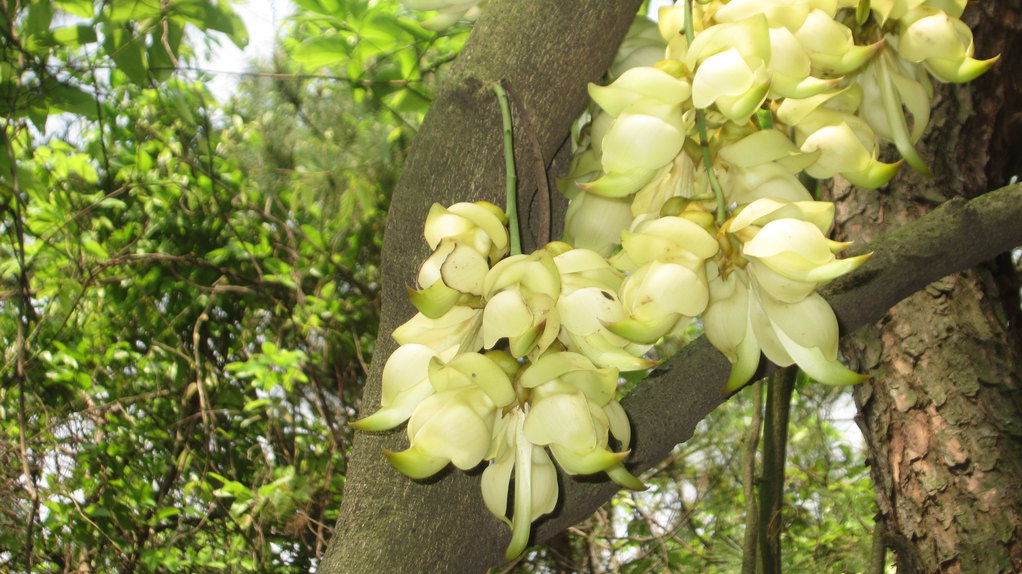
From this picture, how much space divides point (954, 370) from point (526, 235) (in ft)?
2.42

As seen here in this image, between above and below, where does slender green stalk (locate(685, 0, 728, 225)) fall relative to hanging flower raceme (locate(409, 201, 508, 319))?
above

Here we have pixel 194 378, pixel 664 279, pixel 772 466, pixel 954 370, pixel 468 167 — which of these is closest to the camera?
pixel 664 279

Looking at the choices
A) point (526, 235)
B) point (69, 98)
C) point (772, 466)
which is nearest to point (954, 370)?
point (772, 466)

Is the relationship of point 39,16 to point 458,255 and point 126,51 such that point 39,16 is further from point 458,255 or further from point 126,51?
point 458,255

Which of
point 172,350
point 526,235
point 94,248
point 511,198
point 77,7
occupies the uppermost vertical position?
point 94,248

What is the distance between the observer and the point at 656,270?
1.48ft

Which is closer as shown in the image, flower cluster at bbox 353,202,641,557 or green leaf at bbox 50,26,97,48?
flower cluster at bbox 353,202,641,557

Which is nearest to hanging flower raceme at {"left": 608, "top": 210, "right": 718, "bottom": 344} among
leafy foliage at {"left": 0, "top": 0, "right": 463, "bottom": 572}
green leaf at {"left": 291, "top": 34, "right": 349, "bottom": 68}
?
green leaf at {"left": 291, "top": 34, "right": 349, "bottom": 68}

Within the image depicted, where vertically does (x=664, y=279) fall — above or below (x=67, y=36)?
below

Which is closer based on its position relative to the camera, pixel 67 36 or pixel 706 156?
pixel 706 156

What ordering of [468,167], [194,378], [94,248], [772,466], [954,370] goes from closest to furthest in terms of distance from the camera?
[468,167]
[954,370]
[772,466]
[94,248]
[194,378]

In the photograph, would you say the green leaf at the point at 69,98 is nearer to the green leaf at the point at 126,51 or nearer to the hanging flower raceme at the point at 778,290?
the green leaf at the point at 126,51

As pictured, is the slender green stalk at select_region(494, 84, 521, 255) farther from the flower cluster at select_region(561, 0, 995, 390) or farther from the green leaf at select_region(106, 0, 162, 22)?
the green leaf at select_region(106, 0, 162, 22)

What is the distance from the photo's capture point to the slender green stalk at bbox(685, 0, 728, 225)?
0.50 m
